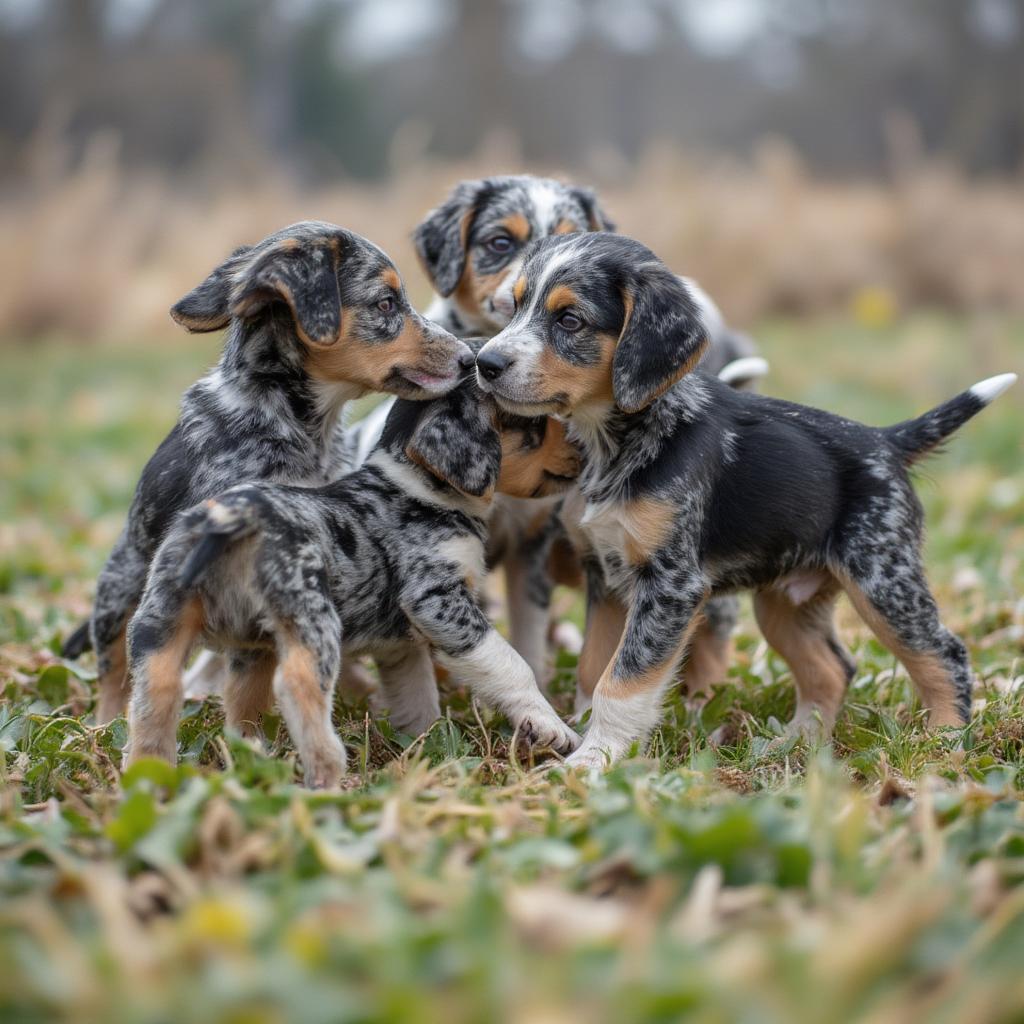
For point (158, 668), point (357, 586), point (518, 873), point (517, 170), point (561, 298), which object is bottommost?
point (518, 873)

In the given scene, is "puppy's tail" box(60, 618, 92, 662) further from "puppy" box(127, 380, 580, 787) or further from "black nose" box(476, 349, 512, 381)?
"black nose" box(476, 349, 512, 381)

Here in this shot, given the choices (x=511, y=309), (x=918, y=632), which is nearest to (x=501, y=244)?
(x=511, y=309)

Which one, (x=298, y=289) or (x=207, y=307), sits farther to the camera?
(x=207, y=307)

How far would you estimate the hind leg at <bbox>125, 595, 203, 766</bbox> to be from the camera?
4371mm

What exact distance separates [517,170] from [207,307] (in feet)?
50.7

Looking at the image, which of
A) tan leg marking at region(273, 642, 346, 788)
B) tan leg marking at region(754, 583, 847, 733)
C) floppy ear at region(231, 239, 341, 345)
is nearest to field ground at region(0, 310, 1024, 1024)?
tan leg marking at region(273, 642, 346, 788)

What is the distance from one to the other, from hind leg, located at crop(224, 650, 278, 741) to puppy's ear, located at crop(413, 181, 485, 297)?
259 centimetres

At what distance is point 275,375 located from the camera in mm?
5441

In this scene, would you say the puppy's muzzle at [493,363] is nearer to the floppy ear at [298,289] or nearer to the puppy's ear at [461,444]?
the puppy's ear at [461,444]

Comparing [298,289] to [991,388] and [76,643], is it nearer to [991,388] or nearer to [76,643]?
[76,643]

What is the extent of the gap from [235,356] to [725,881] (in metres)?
3.27

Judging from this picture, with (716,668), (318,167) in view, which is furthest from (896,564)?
(318,167)

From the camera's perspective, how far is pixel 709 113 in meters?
47.3

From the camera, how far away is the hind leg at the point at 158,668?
4.37 meters
